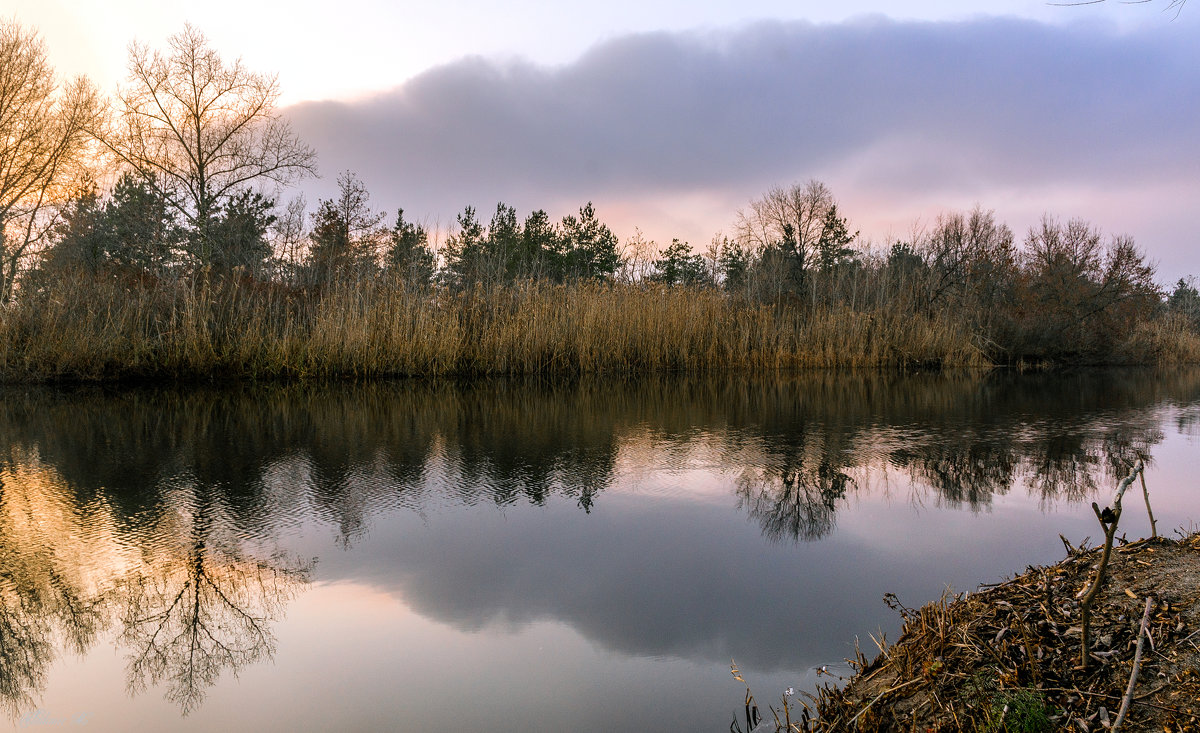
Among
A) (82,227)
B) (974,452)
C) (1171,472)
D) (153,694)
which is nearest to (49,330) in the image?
(153,694)

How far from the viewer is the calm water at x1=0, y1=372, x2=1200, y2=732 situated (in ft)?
6.63

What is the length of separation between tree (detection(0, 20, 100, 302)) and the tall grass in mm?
8112

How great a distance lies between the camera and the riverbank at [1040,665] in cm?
150

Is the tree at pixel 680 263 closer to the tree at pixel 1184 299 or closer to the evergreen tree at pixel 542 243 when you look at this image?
the evergreen tree at pixel 542 243

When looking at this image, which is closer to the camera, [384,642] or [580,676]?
[580,676]

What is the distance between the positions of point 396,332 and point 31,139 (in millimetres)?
14289

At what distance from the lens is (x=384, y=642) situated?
7.55 feet

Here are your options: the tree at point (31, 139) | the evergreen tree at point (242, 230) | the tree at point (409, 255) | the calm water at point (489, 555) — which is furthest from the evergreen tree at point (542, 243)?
the calm water at point (489, 555)

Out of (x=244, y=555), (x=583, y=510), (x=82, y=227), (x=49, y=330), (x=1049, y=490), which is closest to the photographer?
(x=244, y=555)

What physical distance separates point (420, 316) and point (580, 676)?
37.7ft

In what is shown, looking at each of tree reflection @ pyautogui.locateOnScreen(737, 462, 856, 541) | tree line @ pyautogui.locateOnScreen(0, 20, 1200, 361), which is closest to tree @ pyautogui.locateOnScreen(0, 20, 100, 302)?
tree line @ pyautogui.locateOnScreen(0, 20, 1200, 361)

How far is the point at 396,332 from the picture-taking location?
12766mm

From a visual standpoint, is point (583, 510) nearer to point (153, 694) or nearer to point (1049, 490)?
point (153, 694)

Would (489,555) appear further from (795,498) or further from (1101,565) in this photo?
(1101,565)
